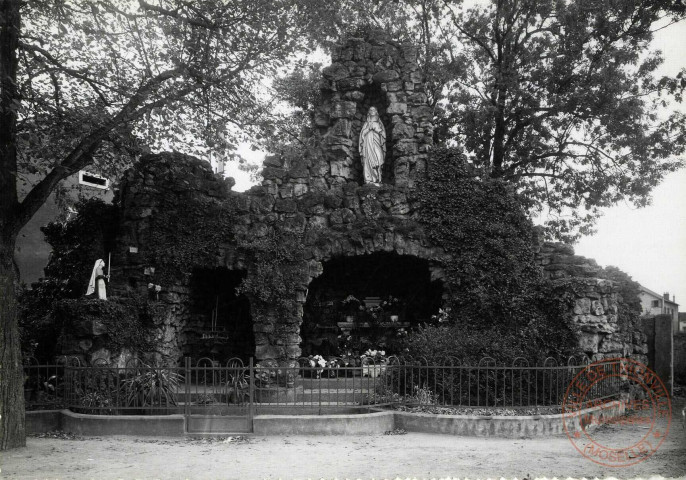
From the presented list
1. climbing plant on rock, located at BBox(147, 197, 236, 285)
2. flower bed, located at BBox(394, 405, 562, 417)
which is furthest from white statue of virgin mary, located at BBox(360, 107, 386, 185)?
flower bed, located at BBox(394, 405, 562, 417)

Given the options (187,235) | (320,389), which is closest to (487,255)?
(320,389)

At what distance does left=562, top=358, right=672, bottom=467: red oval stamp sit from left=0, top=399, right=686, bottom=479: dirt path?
215 mm

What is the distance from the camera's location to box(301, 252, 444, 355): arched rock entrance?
51.2ft

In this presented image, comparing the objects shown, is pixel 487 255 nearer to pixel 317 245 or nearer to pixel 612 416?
pixel 317 245

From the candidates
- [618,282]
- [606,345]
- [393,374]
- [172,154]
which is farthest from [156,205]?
[618,282]

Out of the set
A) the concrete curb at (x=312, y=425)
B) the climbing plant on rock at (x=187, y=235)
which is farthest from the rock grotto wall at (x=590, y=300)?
the climbing plant on rock at (x=187, y=235)

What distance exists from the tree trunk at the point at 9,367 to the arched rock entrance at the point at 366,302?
7.77 meters

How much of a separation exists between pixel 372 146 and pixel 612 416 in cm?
845

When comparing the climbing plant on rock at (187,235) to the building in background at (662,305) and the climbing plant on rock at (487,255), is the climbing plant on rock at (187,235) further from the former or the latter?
the building in background at (662,305)

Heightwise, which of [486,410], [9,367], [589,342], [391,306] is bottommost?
[486,410]

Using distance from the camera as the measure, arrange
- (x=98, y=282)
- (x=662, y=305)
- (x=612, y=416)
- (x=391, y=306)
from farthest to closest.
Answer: (x=662, y=305)
(x=391, y=306)
(x=98, y=282)
(x=612, y=416)

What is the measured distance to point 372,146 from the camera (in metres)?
15.8

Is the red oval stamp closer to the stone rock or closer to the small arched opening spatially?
the stone rock

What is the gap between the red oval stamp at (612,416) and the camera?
28.0 ft
